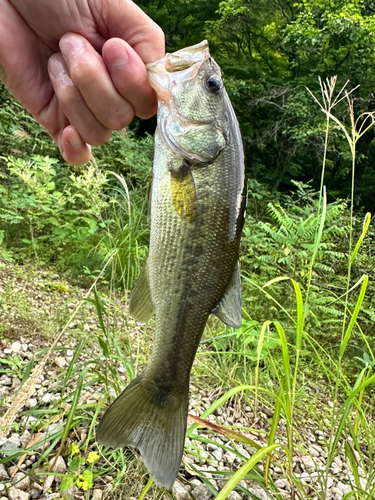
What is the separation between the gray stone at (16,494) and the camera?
1826mm

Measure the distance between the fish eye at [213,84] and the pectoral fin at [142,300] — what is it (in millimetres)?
682

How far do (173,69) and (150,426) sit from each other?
1.27 metres

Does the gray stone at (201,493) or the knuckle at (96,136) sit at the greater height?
the knuckle at (96,136)

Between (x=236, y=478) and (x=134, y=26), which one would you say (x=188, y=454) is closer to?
Answer: (x=236, y=478)

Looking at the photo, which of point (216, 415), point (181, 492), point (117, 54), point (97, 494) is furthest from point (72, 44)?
point (216, 415)

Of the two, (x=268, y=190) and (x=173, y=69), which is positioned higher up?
(x=268, y=190)

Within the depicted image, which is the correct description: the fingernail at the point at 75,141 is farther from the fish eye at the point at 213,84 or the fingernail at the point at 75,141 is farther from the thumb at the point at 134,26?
the fish eye at the point at 213,84

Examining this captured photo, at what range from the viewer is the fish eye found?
1.45 meters

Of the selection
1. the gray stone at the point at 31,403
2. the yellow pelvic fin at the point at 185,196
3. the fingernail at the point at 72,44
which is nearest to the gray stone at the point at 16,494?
the gray stone at the point at 31,403

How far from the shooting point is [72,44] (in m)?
1.57

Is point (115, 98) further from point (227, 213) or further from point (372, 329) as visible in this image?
point (372, 329)

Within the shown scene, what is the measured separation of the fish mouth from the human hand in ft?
0.28

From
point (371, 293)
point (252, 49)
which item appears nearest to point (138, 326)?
point (371, 293)

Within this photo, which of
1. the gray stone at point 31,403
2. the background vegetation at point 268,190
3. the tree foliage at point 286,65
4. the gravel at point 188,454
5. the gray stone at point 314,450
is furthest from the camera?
the tree foliage at point 286,65
